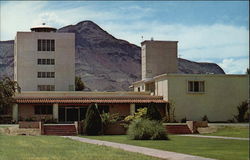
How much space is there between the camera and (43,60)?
71.9 m

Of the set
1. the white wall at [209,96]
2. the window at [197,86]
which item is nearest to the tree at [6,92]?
the white wall at [209,96]

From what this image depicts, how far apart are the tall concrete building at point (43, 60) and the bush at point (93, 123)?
3232cm

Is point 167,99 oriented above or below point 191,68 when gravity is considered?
below

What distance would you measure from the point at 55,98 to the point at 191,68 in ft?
456

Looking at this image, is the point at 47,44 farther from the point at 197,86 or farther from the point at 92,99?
the point at 197,86

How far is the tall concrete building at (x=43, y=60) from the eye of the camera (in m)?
71.0

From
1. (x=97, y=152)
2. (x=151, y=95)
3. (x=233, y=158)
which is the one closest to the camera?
(x=233, y=158)

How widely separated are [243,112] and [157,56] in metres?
21.0

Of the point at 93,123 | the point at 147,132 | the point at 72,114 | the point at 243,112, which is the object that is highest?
the point at 243,112

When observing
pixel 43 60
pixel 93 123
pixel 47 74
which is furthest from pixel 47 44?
pixel 93 123

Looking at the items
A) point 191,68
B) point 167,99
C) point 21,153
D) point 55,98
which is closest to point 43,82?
point 55,98

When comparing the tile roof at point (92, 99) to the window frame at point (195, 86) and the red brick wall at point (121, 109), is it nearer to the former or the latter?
the red brick wall at point (121, 109)

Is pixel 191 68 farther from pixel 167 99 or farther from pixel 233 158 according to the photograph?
pixel 233 158

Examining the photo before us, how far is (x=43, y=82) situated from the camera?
7138 cm
